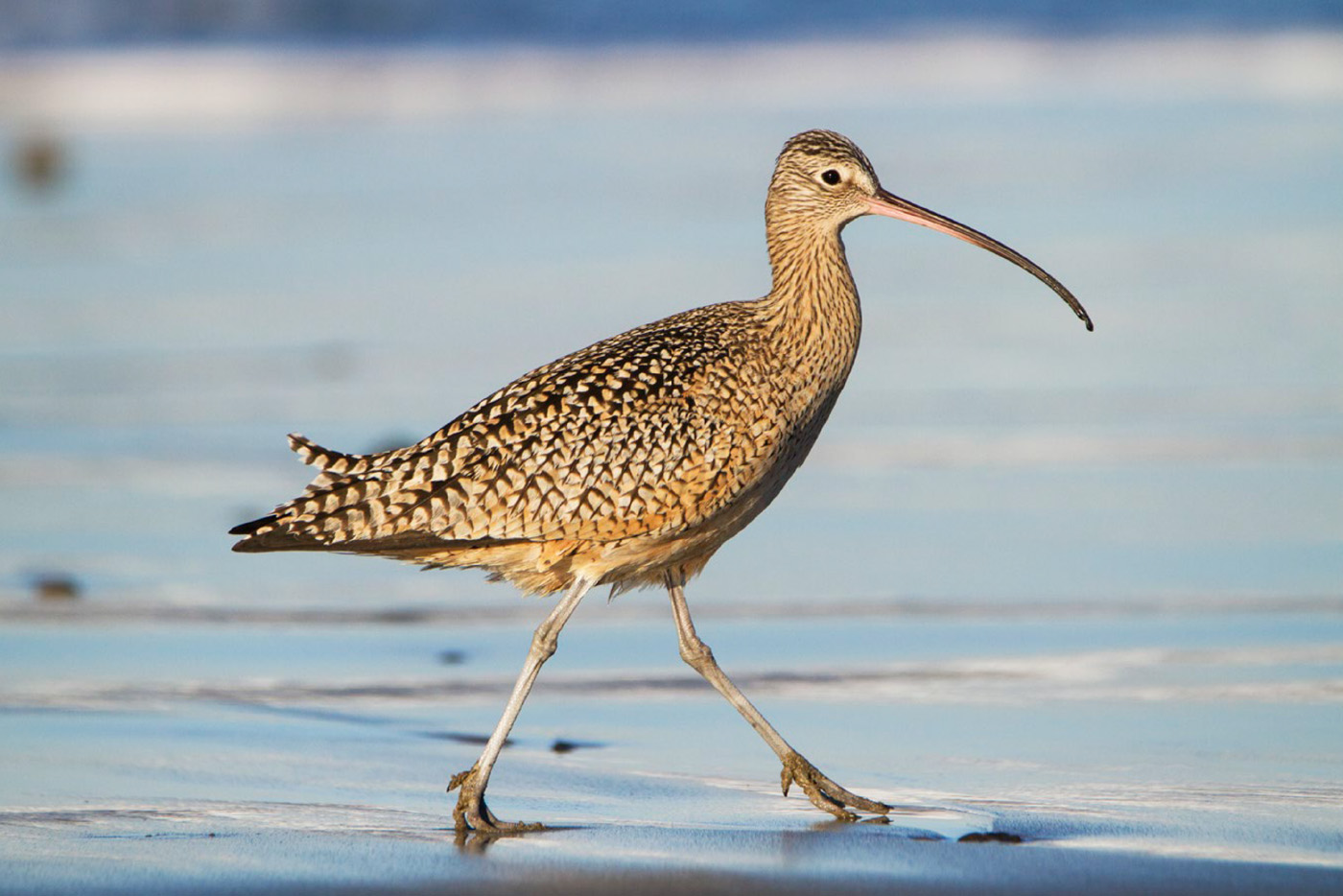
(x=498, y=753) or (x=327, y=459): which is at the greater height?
(x=327, y=459)

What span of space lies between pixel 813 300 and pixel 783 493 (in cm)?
371

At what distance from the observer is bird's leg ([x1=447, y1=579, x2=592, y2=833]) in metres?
6.73

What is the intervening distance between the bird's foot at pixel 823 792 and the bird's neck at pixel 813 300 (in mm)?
1477

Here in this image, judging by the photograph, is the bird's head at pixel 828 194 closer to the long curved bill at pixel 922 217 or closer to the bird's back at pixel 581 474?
the long curved bill at pixel 922 217

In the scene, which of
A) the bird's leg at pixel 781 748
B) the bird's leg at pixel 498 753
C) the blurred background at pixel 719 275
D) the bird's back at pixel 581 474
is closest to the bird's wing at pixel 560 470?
the bird's back at pixel 581 474

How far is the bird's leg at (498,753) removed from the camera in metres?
6.73

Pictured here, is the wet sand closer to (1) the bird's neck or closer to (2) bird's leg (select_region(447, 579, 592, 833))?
(2) bird's leg (select_region(447, 579, 592, 833))

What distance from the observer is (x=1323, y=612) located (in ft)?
29.5

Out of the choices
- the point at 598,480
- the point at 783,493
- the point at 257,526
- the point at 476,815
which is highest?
the point at 783,493

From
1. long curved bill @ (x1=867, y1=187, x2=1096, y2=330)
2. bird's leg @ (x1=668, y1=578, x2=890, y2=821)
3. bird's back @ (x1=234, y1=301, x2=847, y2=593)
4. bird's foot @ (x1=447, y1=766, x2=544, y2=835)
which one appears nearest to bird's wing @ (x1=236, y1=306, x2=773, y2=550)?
bird's back @ (x1=234, y1=301, x2=847, y2=593)

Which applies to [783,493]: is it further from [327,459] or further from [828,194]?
[327,459]

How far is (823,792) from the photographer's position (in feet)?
22.7

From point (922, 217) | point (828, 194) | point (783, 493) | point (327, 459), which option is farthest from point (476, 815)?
point (783, 493)

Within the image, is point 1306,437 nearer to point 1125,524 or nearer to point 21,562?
point 1125,524
